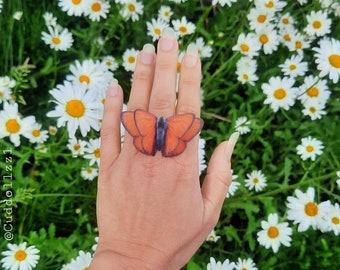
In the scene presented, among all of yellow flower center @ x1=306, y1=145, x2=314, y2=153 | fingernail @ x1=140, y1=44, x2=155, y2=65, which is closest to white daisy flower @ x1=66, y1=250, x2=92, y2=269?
fingernail @ x1=140, y1=44, x2=155, y2=65

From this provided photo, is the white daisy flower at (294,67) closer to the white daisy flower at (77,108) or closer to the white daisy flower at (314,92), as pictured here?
the white daisy flower at (314,92)

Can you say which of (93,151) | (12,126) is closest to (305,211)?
(93,151)

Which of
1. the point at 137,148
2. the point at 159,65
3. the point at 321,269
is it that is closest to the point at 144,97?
the point at 159,65

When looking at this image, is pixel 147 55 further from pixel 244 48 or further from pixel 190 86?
pixel 244 48

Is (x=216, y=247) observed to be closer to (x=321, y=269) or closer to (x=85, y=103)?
(x=321, y=269)

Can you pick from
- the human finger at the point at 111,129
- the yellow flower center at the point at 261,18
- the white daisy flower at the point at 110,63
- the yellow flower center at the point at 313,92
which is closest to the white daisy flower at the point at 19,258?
the human finger at the point at 111,129
